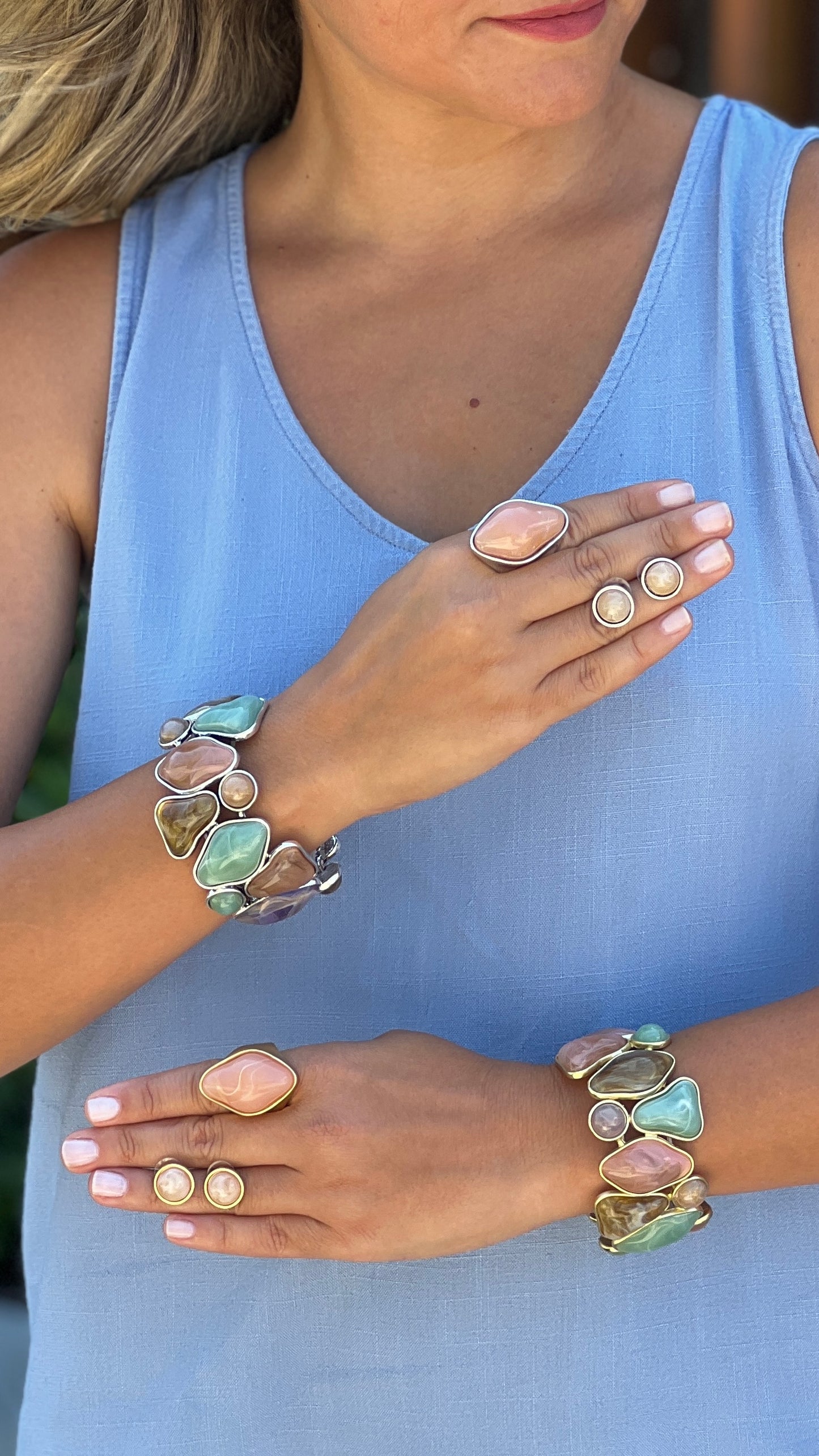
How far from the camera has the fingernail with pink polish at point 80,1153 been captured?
4.21 feet

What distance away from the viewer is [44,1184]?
1604mm

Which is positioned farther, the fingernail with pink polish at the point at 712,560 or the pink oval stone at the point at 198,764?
the pink oval stone at the point at 198,764

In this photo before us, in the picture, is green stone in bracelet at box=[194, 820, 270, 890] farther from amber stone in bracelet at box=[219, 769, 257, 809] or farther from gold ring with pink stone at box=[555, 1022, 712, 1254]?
gold ring with pink stone at box=[555, 1022, 712, 1254]

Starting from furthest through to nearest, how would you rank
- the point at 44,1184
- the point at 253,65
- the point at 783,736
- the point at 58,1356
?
the point at 253,65 → the point at 44,1184 → the point at 58,1356 → the point at 783,736

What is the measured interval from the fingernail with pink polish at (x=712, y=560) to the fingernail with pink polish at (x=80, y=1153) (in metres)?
0.64

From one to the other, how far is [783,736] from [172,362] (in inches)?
28.5

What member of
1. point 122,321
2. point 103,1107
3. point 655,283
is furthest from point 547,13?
point 103,1107

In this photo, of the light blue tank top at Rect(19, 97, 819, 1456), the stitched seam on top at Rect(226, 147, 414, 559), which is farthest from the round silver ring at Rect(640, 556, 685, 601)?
the stitched seam on top at Rect(226, 147, 414, 559)

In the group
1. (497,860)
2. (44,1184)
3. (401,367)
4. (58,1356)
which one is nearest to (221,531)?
(401,367)

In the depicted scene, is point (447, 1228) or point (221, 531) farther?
point (221, 531)

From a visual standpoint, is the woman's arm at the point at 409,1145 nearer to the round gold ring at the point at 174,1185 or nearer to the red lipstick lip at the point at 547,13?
the round gold ring at the point at 174,1185

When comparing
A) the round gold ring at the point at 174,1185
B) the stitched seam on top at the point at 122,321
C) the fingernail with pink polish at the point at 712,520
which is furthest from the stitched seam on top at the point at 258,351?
the round gold ring at the point at 174,1185

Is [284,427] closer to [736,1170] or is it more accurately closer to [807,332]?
[807,332]

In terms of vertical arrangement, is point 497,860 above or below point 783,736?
below
